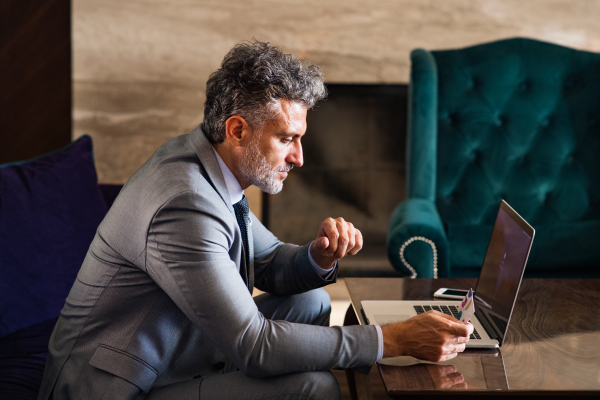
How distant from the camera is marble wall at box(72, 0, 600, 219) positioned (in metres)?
2.71

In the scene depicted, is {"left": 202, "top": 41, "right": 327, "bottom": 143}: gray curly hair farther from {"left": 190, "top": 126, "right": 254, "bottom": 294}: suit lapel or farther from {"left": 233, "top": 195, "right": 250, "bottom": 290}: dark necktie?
{"left": 233, "top": 195, "right": 250, "bottom": 290}: dark necktie

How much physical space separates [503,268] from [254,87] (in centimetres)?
66

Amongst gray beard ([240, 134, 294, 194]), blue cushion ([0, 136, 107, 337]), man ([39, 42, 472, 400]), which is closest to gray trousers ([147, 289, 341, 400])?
man ([39, 42, 472, 400])

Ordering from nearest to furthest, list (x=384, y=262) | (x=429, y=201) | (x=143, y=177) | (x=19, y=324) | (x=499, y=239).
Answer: (x=143, y=177)
(x=499, y=239)
(x=19, y=324)
(x=429, y=201)
(x=384, y=262)

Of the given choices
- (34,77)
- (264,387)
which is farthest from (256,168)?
(34,77)

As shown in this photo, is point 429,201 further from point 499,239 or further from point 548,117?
point 499,239

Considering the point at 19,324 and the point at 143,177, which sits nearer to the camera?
the point at 143,177

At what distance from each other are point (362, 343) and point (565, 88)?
1.77 metres

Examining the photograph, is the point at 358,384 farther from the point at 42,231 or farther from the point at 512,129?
the point at 512,129

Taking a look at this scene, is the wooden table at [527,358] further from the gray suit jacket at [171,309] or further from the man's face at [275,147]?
the man's face at [275,147]

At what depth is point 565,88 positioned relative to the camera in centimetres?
236

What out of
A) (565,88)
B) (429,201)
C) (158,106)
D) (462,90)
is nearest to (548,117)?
(565,88)

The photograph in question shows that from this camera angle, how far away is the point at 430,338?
1.03 m

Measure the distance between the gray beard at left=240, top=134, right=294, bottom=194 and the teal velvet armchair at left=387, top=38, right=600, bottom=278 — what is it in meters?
1.08
